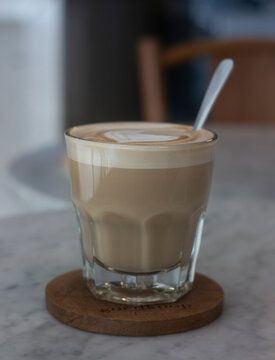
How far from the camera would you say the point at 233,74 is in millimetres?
1685

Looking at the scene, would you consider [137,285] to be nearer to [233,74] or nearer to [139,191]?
[139,191]

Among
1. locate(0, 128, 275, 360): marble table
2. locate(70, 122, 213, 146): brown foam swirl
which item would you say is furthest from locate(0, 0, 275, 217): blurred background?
locate(70, 122, 213, 146): brown foam swirl

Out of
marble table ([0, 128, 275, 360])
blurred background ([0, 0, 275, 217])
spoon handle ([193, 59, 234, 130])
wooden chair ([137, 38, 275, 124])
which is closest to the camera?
marble table ([0, 128, 275, 360])

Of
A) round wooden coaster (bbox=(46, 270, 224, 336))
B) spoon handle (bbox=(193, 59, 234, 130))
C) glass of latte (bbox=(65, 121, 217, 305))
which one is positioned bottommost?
round wooden coaster (bbox=(46, 270, 224, 336))

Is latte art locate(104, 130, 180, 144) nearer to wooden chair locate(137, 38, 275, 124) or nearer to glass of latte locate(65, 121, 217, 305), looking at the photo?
glass of latte locate(65, 121, 217, 305)

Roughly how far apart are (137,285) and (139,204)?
0.24 ft

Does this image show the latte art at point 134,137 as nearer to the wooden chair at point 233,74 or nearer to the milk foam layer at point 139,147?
the milk foam layer at point 139,147

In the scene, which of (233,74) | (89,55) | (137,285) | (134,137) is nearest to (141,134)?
(134,137)

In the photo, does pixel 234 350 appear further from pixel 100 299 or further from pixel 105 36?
pixel 105 36

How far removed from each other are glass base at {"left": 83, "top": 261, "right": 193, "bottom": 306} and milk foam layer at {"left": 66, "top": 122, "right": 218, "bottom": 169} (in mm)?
99

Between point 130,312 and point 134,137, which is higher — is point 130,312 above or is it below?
below

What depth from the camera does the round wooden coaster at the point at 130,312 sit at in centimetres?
43

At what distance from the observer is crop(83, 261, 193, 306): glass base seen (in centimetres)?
49

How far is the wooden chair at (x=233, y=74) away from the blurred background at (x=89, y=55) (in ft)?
5.04
